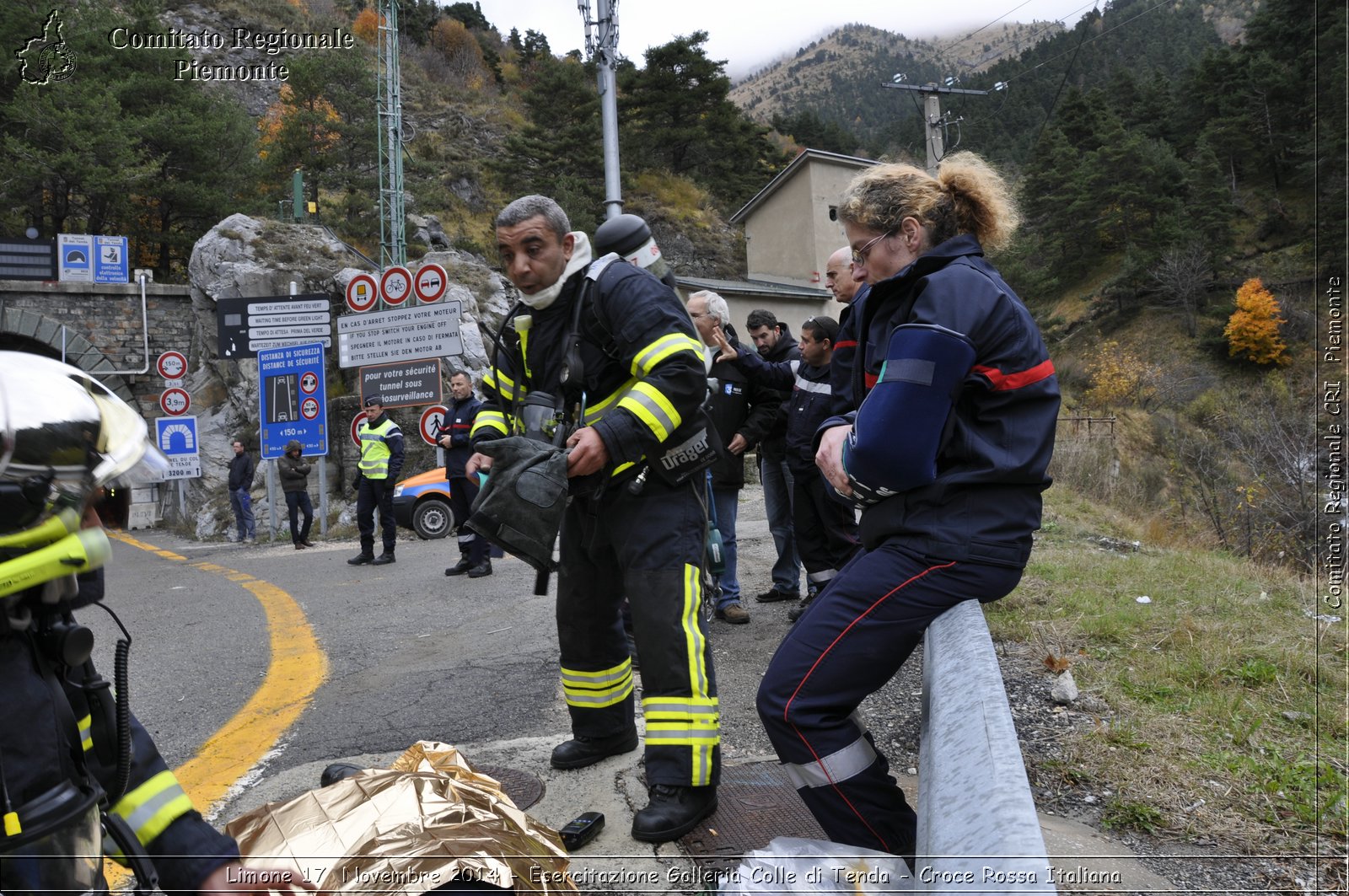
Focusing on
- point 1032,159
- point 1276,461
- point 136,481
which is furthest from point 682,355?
point 1032,159

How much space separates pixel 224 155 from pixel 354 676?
1388 inches

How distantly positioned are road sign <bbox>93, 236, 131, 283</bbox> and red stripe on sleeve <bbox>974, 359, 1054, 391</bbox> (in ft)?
110

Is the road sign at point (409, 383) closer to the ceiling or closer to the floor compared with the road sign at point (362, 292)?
closer to the floor

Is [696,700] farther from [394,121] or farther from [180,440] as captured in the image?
[180,440]

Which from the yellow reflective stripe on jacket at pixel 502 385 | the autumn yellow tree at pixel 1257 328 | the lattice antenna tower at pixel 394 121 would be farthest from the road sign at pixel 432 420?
the autumn yellow tree at pixel 1257 328

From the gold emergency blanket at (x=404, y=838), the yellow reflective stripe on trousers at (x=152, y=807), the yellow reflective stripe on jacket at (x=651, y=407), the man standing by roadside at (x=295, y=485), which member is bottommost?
the man standing by roadside at (x=295, y=485)

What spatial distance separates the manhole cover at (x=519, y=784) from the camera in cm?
286

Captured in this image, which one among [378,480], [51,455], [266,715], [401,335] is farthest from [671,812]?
[401,335]

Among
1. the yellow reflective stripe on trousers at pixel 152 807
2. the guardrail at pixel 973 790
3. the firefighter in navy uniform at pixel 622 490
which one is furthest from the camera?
the firefighter in navy uniform at pixel 622 490

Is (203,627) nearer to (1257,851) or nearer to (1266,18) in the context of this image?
(1257,851)

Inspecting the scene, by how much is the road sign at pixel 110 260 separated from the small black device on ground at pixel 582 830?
3265 cm

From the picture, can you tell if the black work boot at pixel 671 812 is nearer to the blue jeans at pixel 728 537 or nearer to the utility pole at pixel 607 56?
the blue jeans at pixel 728 537

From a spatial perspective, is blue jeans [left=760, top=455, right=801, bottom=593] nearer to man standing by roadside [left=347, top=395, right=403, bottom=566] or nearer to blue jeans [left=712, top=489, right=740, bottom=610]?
blue jeans [left=712, top=489, right=740, bottom=610]

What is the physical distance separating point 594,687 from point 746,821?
0.72 meters
